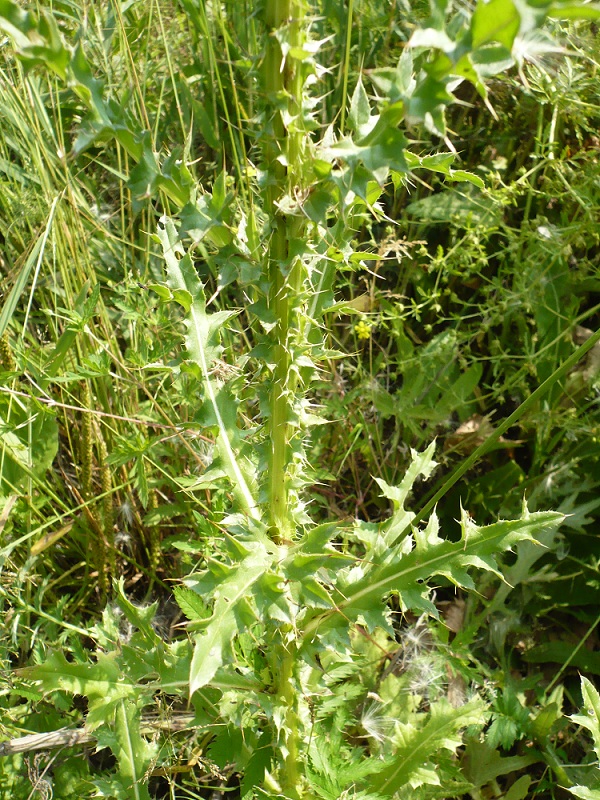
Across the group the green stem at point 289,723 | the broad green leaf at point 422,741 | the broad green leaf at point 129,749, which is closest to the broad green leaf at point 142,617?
the broad green leaf at point 129,749

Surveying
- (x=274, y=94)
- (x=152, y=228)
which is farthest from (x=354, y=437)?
(x=274, y=94)

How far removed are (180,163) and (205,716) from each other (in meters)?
1.36

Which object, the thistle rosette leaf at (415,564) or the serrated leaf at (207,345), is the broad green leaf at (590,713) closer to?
the thistle rosette leaf at (415,564)

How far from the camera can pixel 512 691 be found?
2.22m

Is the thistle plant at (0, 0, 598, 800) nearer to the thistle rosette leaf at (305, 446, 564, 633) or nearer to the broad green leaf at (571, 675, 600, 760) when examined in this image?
the thistle rosette leaf at (305, 446, 564, 633)

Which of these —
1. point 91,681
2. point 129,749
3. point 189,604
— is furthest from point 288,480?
point 129,749

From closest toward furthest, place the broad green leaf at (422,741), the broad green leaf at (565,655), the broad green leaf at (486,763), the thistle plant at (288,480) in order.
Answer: the thistle plant at (288,480) < the broad green leaf at (422,741) < the broad green leaf at (486,763) < the broad green leaf at (565,655)

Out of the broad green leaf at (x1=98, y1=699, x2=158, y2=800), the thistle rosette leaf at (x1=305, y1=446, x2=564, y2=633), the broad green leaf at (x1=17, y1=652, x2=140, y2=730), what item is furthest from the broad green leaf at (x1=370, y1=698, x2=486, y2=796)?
the broad green leaf at (x1=17, y1=652, x2=140, y2=730)

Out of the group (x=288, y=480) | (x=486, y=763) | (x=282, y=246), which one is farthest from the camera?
(x=486, y=763)

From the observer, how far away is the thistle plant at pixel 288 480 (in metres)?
1.06

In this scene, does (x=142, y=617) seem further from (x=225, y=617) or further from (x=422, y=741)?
(x=422, y=741)

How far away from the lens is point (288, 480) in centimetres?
159

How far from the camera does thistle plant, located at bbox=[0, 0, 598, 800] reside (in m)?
1.06

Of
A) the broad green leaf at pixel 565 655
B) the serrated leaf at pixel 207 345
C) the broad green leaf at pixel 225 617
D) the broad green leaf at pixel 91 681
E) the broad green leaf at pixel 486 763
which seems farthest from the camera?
the broad green leaf at pixel 565 655
